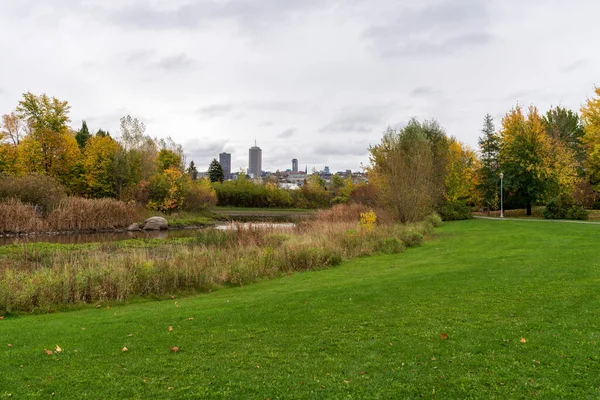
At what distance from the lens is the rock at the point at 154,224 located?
33.8 metres

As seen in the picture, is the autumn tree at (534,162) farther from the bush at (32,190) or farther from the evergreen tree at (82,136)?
the evergreen tree at (82,136)

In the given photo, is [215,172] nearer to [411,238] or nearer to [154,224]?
[154,224]

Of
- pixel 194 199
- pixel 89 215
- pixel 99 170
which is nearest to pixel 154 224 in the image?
pixel 89 215

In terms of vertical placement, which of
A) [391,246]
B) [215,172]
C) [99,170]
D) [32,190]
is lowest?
[391,246]

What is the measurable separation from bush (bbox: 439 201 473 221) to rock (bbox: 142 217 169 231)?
24588mm

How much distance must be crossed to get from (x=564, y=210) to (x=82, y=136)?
5696cm

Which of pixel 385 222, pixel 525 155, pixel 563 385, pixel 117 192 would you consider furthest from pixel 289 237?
pixel 117 192

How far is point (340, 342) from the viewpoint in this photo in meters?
5.56

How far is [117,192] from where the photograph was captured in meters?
40.0

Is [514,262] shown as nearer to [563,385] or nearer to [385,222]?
[563,385]

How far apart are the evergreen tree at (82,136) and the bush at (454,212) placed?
153 feet

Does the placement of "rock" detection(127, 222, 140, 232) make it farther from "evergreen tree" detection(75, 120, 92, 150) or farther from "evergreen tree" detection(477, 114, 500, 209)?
"evergreen tree" detection(477, 114, 500, 209)

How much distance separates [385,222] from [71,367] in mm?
20846

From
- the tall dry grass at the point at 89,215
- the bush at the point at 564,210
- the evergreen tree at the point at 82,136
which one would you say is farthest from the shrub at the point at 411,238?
the evergreen tree at the point at 82,136
